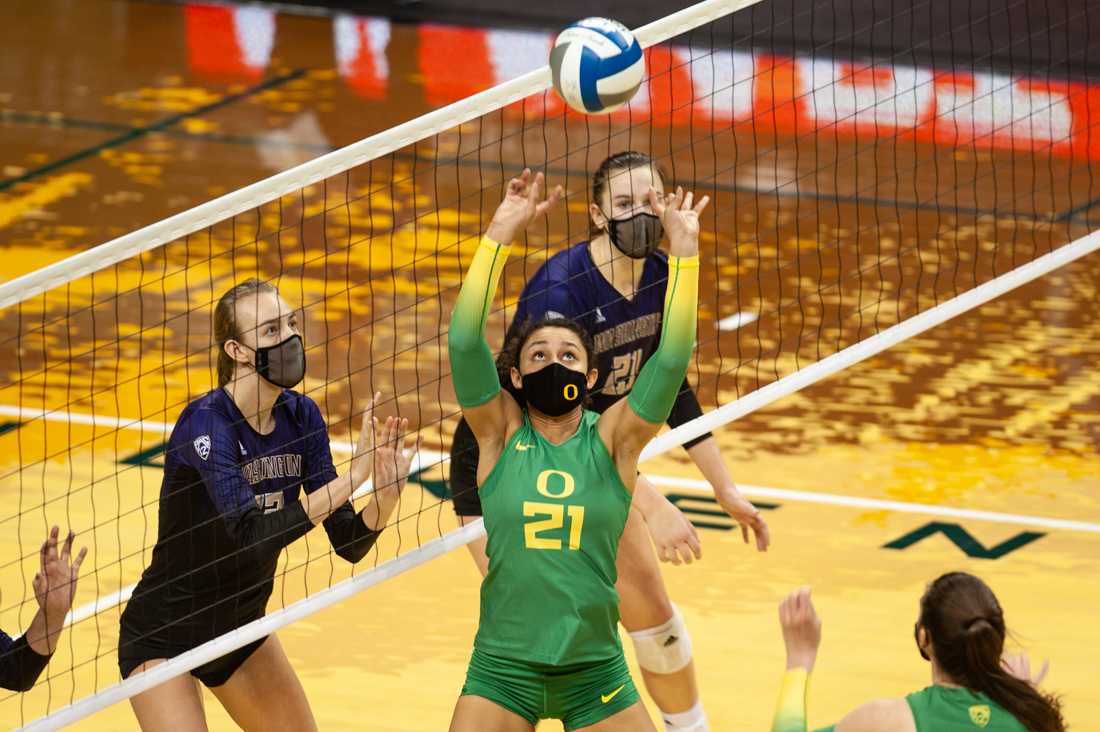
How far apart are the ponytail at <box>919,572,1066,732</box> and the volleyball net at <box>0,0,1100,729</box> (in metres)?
2.12

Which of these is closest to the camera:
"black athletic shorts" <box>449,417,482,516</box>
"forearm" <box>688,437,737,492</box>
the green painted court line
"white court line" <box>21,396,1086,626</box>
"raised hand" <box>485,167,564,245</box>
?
"raised hand" <box>485,167,564,245</box>

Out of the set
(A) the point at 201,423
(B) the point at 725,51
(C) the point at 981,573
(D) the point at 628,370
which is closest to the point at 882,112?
(B) the point at 725,51

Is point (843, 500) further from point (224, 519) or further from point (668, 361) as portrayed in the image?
point (224, 519)

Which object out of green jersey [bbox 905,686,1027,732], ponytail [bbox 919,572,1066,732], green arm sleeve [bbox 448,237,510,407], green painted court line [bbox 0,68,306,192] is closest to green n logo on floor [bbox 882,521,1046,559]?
green arm sleeve [bbox 448,237,510,407]

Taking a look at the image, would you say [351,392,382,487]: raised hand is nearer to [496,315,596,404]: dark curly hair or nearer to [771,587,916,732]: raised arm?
[496,315,596,404]: dark curly hair

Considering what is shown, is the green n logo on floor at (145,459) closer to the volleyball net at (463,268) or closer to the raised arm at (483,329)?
the volleyball net at (463,268)

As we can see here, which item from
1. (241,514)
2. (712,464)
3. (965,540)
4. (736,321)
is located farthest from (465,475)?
(736,321)

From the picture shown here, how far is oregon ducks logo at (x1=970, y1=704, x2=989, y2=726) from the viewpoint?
4754 millimetres

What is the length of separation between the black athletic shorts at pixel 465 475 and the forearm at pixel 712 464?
841 millimetres

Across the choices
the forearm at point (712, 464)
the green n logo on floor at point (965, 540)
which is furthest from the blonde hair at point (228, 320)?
the green n logo on floor at point (965, 540)

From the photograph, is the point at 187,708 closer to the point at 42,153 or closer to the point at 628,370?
the point at 628,370

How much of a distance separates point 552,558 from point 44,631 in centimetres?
156

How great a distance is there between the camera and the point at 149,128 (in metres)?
15.9

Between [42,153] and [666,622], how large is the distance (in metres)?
9.71
